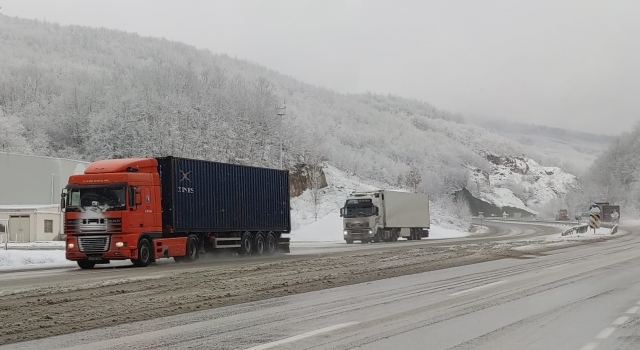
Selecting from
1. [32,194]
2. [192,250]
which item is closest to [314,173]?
[32,194]

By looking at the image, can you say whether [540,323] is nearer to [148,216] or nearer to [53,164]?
[148,216]

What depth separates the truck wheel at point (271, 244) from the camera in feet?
104

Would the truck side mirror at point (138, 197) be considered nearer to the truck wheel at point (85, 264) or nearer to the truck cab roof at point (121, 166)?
the truck cab roof at point (121, 166)

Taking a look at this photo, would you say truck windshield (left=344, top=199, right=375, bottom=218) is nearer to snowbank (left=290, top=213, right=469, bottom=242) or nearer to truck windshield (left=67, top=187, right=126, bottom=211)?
snowbank (left=290, top=213, right=469, bottom=242)

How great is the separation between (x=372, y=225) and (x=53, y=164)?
112 ft

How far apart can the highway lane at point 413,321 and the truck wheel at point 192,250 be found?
1192 centimetres

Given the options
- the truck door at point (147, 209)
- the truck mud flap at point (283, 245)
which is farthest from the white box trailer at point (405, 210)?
the truck door at point (147, 209)

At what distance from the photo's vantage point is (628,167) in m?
127

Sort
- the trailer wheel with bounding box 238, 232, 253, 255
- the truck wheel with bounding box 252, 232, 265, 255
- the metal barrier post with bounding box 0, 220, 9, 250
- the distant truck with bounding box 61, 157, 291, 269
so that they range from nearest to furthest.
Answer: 1. the distant truck with bounding box 61, 157, 291, 269
2. the trailer wheel with bounding box 238, 232, 253, 255
3. the truck wheel with bounding box 252, 232, 265, 255
4. the metal barrier post with bounding box 0, 220, 9, 250

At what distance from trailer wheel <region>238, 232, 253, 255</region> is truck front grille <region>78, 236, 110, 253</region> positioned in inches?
301

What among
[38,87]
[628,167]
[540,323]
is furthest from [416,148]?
[540,323]

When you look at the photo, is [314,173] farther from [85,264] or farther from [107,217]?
[107,217]

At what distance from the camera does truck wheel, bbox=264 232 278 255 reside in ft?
104

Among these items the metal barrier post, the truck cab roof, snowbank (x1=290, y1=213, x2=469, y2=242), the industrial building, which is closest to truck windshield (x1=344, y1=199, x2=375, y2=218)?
snowbank (x1=290, y1=213, x2=469, y2=242)
